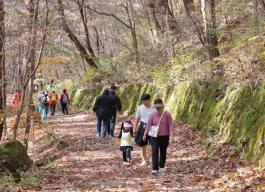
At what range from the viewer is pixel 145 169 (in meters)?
11.2

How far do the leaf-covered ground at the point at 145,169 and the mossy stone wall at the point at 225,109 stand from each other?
Answer: 15.2 inches

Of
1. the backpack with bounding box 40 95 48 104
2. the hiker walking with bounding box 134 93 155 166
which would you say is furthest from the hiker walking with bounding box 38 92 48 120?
the hiker walking with bounding box 134 93 155 166

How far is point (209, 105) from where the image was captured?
48.6 feet

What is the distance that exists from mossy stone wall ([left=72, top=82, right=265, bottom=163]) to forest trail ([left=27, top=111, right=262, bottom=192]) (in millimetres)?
462

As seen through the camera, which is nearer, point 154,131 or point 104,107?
point 154,131

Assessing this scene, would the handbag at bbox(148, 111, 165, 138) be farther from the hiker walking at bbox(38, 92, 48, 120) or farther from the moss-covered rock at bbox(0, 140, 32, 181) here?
the hiker walking at bbox(38, 92, 48, 120)

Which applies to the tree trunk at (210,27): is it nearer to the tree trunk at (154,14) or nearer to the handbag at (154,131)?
the handbag at (154,131)

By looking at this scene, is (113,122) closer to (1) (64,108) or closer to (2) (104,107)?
(2) (104,107)

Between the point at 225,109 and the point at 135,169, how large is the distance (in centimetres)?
327

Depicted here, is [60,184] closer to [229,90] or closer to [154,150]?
[154,150]

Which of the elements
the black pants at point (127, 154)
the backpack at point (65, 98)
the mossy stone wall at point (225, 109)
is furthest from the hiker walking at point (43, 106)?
the black pants at point (127, 154)

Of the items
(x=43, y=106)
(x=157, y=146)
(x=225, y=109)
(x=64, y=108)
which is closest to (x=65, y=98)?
(x=64, y=108)

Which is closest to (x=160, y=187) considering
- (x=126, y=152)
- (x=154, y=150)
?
(x=154, y=150)

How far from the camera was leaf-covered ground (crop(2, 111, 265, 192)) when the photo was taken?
8766mm
